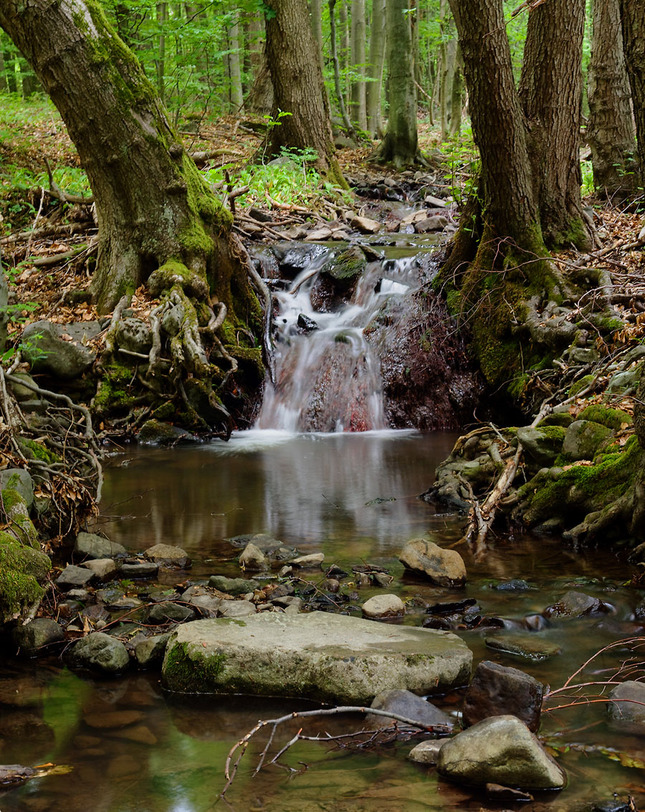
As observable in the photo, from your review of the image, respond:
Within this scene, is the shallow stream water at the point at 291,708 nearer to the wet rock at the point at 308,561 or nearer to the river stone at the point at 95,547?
the wet rock at the point at 308,561

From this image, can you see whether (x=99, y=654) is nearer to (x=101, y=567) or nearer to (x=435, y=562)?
(x=101, y=567)

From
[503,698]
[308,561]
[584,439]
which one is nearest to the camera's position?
[503,698]

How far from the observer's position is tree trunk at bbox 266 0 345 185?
48.9ft

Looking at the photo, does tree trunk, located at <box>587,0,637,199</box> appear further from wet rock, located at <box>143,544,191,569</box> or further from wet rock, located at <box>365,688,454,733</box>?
wet rock, located at <box>365,688,454,733</box>

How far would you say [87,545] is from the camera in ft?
16.4

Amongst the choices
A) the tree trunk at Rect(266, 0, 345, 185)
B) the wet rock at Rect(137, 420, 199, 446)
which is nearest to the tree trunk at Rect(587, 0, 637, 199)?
the tree trunk at Rect(266, 0, 345, 185)

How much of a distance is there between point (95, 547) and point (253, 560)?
3.38ft

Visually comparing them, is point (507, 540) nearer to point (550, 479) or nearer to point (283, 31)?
point (550, 479)

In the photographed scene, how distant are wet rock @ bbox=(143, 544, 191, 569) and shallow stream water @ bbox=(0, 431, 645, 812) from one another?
0.10 metres

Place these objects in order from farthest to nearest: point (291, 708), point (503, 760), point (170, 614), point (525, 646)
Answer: point (170, 614)
point (525, 646)
point (291, 708)
point (503, 760)

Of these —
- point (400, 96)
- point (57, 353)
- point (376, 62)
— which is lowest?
point (57, 353)

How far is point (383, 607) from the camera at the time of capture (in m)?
4.04

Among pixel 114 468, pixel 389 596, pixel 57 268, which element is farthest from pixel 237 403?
pixel 389 596

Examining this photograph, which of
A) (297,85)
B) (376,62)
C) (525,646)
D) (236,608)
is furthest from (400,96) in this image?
(525,646)
